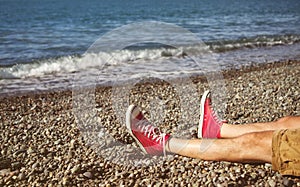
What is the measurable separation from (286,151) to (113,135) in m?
3.05

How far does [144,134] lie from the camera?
4.60 m

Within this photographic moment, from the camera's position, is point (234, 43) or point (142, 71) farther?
point (234, 43)

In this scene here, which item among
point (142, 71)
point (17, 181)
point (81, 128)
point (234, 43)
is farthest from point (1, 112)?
point (234, 43)

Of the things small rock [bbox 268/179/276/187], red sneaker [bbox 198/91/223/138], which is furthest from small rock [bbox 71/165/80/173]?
small rock [bbox 268/179/276/187]

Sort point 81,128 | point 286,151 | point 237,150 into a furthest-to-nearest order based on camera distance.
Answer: point 81,128 < point 237,150 < point 286,151

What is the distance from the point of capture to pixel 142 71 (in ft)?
43.5

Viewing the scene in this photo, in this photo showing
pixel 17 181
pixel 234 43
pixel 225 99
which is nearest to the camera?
pixel 17 181

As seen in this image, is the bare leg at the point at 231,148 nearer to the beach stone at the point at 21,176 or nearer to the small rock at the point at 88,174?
the small rock at the point at 88,174

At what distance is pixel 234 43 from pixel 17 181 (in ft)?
60.8

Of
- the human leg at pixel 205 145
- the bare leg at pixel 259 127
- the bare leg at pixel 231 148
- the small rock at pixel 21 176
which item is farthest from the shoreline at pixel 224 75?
the bare leg at pixel 231 148

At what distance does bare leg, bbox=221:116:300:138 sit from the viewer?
4.35 m

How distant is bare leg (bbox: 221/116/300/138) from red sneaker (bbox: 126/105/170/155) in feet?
2.67

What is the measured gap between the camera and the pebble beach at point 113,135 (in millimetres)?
4133

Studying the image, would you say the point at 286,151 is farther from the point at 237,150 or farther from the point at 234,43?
the point at 234,43
